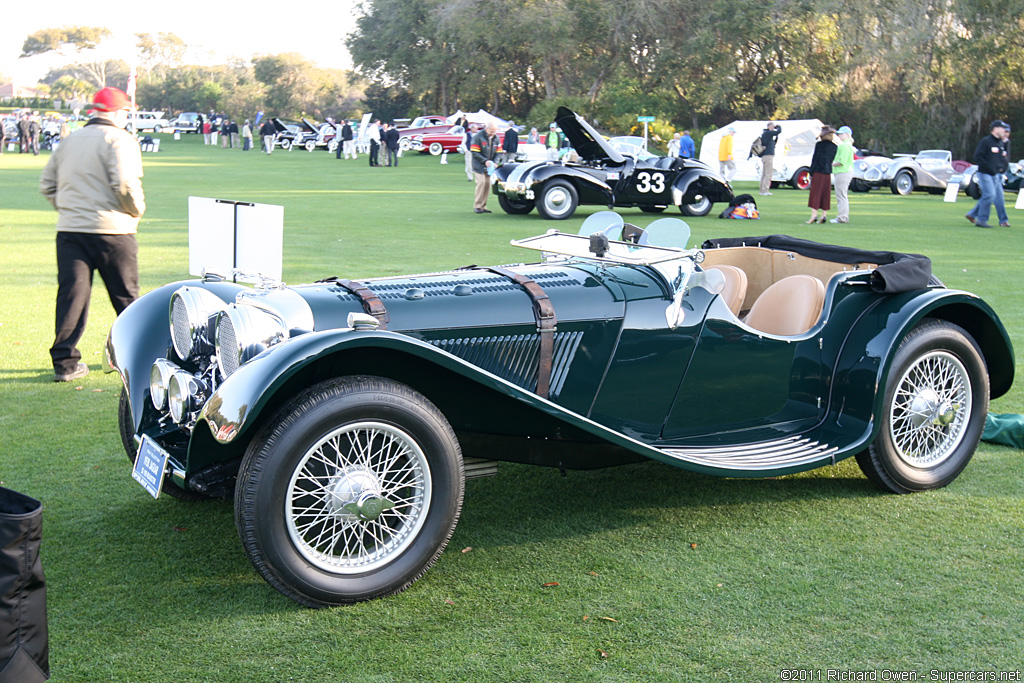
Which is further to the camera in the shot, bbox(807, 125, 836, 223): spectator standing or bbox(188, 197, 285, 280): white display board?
bbox(807, 125, 836, 223): spectator standing

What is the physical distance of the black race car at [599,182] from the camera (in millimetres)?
16500

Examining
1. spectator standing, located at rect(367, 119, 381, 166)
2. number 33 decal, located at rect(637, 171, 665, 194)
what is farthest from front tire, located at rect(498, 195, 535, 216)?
spectator standing, located at rect(367, 119, 381, 166)

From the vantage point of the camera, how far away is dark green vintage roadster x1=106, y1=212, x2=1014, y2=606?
3.14 metres

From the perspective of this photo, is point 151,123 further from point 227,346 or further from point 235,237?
point 227,346

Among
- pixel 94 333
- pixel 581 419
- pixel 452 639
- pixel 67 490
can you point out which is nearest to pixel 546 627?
A: pixel 452 639

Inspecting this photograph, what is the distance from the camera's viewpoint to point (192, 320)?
3797 mm

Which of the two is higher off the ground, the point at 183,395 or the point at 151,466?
the point at 183,395

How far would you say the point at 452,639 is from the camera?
298 cm

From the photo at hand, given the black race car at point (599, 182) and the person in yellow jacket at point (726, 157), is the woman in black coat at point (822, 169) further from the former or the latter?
the person in yellow jacket at point (726, 157)

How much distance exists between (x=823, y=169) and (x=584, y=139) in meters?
4.28

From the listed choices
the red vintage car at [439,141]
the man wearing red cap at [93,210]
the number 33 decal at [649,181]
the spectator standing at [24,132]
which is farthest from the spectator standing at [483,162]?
the spectator standing at [24,132]

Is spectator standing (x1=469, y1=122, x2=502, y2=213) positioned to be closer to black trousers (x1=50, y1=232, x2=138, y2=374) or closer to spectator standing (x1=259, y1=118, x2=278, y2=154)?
black trousers (x1=50, y1=232, x2=138, y2=374)

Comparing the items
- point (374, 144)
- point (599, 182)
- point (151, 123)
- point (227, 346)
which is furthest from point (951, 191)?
point (151, 123)

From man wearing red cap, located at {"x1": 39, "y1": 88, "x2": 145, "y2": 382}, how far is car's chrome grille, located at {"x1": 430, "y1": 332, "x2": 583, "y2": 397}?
10.3 feet
